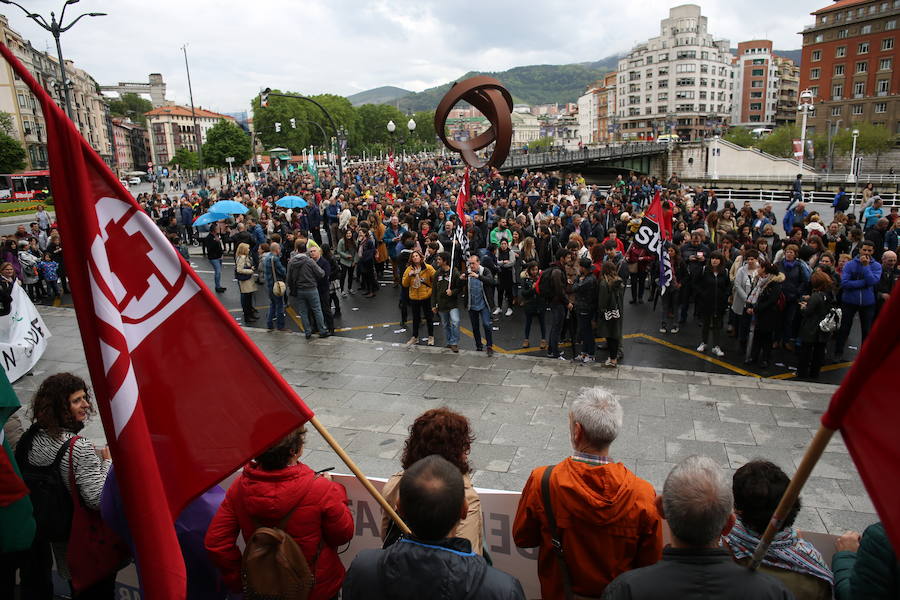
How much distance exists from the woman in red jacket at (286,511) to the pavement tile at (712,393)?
238 inches

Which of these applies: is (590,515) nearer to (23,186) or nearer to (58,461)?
(58,461)

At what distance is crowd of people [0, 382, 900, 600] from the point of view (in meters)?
2.03

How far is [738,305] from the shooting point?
9.17 meters

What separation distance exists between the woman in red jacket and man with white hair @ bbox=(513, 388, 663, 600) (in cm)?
87

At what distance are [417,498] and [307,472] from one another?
871 millimetres

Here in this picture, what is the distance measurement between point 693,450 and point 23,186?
5747 centimetres

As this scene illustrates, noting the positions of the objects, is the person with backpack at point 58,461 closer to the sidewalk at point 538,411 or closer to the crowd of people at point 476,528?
the crowd of people at point 476,528

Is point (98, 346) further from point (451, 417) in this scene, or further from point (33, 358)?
point (33, 358)

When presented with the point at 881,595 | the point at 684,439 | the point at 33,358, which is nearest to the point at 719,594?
the point at 881,595

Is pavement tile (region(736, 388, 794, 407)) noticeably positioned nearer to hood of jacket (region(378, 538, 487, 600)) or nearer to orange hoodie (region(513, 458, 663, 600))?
orange hoodie (region(513, 458, 663, 600))

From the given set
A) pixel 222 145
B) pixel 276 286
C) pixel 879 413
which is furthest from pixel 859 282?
pixel 222 145

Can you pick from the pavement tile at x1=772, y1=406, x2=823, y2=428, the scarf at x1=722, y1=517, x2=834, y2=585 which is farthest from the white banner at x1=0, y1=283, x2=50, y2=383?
the pavement tile at x1=772, y1=406, x2=823, y2=428

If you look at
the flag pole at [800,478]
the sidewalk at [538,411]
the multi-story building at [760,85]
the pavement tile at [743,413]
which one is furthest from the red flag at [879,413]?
the multi-story building at [760,85]

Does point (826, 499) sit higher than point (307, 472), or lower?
lower
